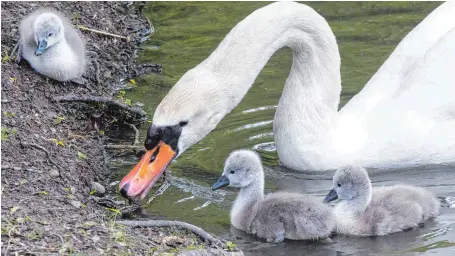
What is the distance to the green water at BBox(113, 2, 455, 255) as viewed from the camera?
323 inches

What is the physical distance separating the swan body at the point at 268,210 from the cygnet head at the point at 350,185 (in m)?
0.17

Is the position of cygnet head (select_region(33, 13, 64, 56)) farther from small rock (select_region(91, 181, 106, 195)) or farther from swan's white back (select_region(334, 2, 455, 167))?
swan's white back (select_region(334, 2, 455, 167))

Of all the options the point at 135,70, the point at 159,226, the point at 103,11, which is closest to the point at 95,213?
the point at 159,226

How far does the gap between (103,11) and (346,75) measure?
2913 mm

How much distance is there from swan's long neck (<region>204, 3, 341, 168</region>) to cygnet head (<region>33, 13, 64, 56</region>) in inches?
71.0

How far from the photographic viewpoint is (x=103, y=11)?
40.0 ft

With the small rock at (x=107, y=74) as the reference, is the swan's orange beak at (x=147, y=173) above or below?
below

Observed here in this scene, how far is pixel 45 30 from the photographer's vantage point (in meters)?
9.24

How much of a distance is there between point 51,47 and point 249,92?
2149mm

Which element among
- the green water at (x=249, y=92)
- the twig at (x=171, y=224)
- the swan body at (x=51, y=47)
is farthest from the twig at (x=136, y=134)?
the twig at (x=171, y=224)

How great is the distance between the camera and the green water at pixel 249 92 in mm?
8195

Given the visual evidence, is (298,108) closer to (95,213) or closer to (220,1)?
(95,213)

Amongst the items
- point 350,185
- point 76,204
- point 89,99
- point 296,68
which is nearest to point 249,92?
point 296,68

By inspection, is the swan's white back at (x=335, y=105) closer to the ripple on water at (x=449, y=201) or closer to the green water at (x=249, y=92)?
the green water at (x=249, y=92)
